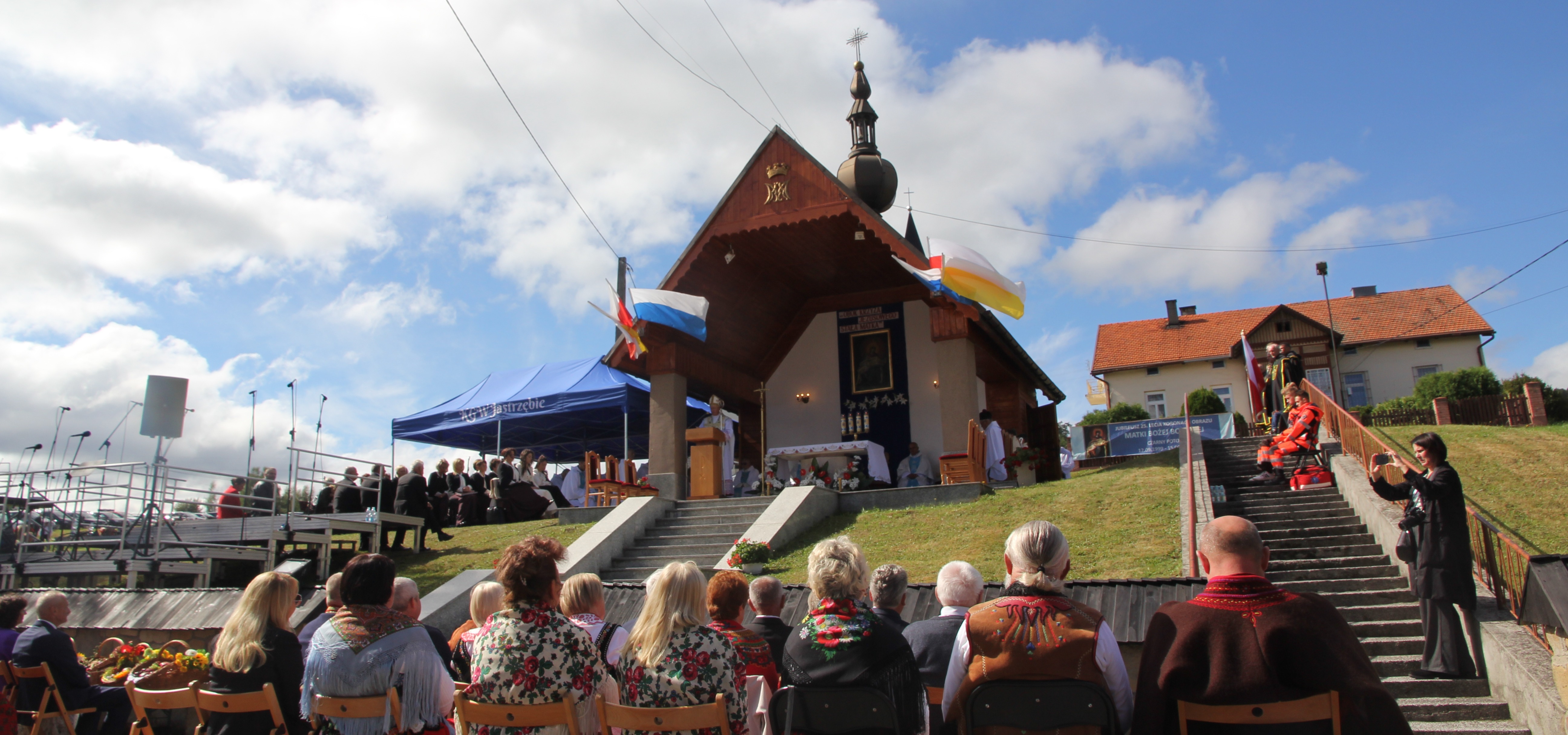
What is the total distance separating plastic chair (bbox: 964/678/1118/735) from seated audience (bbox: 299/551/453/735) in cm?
212

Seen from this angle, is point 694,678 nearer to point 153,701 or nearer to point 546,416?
point 153,701

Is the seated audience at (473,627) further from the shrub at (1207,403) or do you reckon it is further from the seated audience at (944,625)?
the shrub at (1207,403)

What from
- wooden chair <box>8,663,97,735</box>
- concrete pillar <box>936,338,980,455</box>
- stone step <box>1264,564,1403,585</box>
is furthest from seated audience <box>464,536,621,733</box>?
concrete pillar <box>936,338,980,455</box>

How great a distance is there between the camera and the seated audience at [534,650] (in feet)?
11.5

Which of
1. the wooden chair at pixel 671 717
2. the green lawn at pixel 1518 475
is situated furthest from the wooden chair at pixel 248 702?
the green lawn at pixel 1518 475

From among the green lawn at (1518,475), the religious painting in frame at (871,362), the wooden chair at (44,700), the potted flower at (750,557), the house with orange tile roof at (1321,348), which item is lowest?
the wooden chair at (44,700)

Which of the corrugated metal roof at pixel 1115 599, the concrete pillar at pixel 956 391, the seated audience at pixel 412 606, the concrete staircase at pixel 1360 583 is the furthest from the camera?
the concrete pillar at pixel 956 391

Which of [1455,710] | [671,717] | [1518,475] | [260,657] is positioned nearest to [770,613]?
[671,717]

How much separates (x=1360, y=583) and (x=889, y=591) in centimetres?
625

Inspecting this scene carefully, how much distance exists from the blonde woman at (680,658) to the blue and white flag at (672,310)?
39.0ft

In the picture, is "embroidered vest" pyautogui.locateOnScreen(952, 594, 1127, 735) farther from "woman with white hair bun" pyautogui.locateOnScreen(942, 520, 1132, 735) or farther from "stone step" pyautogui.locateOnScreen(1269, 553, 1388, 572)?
"stone step" pyautogui.locateOnScreen(1269, 553, 1388, 572)

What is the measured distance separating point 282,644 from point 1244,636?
372 centimetres

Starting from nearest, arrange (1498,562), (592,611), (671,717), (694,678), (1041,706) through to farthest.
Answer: (1041,706), (671,717), (694,678), (592,611), (1498,562)

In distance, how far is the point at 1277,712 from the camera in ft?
8.66
